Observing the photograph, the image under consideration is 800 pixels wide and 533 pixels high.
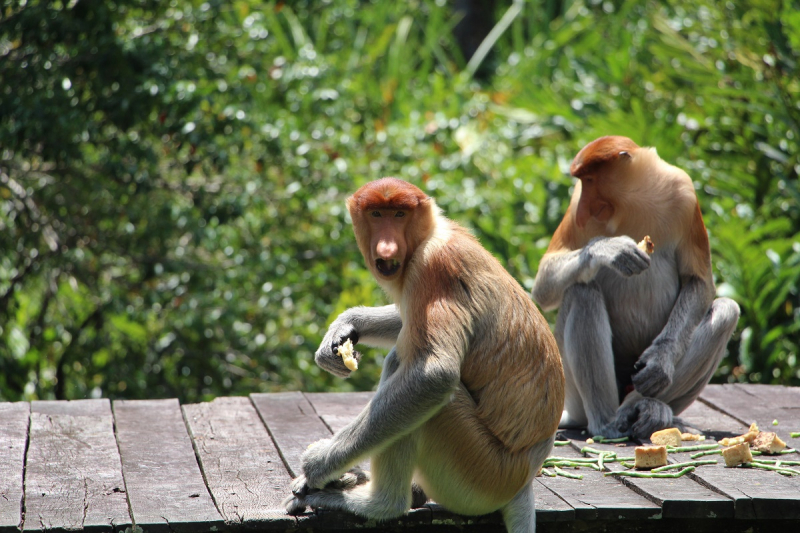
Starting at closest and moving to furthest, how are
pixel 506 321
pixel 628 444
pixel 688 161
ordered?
pixel 506 321, pixel 628 444, pixel 688 161

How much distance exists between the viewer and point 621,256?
3281 millimetres

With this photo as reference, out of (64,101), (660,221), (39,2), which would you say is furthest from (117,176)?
(660,221)

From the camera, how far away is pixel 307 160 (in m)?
5.67

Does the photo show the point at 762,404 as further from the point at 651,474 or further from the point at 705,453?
the point at 651,474

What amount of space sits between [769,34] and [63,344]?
4.86 metres

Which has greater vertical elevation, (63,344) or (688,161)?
(688,161)

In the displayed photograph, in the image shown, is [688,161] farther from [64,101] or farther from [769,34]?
[64,101]

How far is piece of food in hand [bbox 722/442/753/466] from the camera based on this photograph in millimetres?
3125

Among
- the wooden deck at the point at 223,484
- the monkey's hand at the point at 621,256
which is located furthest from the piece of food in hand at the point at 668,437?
the monkey's hand at the point at 621,256

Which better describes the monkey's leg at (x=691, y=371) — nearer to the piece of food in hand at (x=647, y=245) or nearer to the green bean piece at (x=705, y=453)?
the green bean piece at (x=705, y=453)

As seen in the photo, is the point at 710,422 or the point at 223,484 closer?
the point at 223,484

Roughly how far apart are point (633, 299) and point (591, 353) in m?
0.35

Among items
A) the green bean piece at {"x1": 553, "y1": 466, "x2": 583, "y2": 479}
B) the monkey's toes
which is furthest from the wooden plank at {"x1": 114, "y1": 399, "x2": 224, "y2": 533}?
the green bean piece at {"x1": 553, "y1": 466, "x2": 583, "y2": 479}

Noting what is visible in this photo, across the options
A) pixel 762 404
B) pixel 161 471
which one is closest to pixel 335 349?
pixel 161 471
